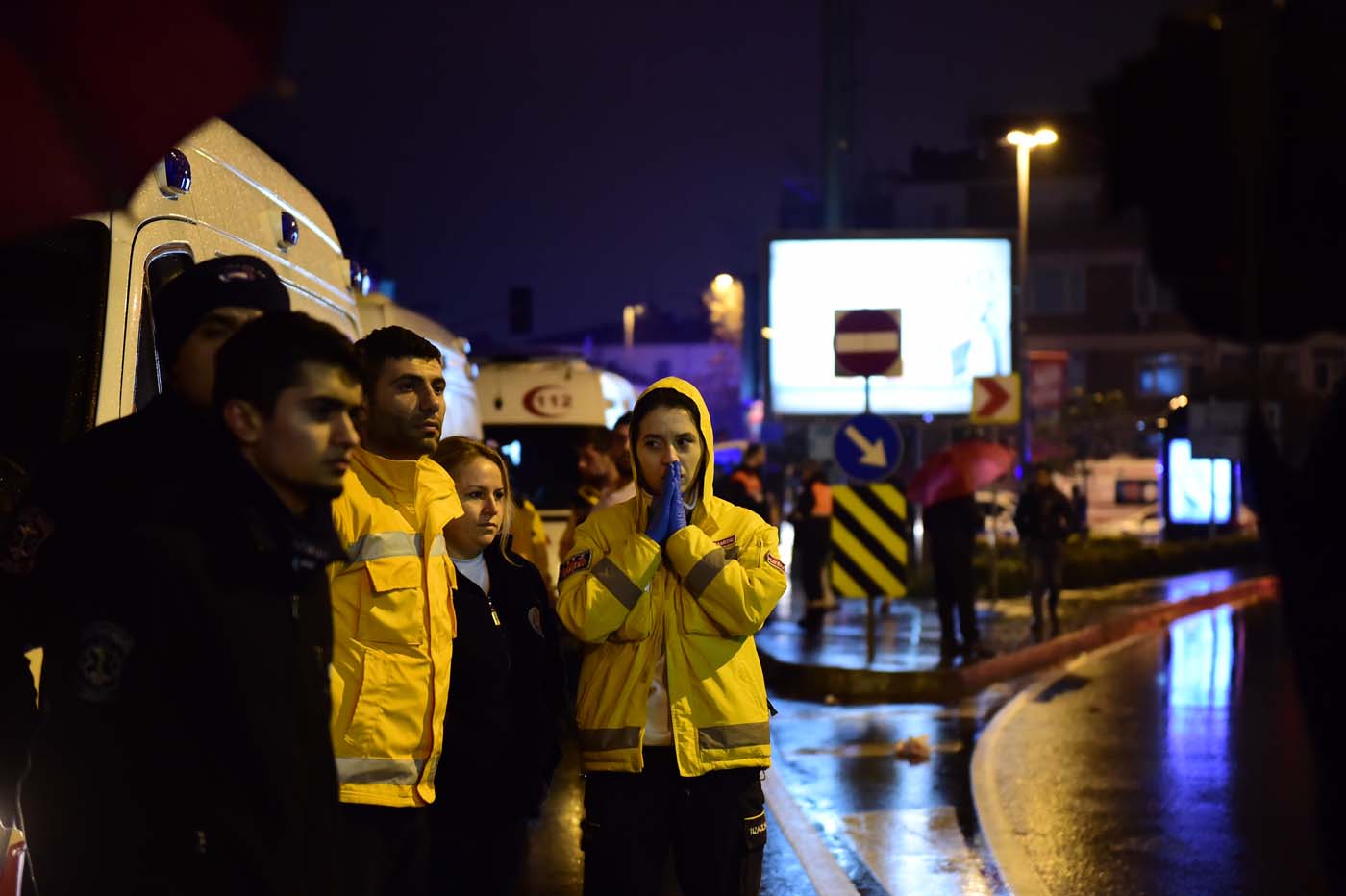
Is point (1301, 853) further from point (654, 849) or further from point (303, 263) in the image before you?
point (303, 263)

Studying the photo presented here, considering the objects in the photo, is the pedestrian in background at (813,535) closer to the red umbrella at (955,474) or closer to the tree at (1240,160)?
the red umbrella at (955,474)

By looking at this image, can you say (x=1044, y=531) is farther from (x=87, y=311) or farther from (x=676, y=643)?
(x=87, y=311)

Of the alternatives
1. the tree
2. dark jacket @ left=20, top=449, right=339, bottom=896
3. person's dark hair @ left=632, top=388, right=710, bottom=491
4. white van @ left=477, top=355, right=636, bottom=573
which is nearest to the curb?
white van @ left=477, top=355, right=636, bottom=573

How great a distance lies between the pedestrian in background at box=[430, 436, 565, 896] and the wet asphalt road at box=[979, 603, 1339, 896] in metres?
2.18

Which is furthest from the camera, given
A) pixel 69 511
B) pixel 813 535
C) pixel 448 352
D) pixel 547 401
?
pixel 813 535

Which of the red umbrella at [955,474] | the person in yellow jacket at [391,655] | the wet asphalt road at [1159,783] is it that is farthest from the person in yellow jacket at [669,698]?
the red umbrella at [955,474]

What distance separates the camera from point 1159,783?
9.65 m

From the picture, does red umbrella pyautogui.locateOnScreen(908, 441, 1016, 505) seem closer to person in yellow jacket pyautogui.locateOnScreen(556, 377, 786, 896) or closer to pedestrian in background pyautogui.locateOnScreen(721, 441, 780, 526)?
pedestrian in background pyautogui.locateOnScreen(721, 441, 780, 526)

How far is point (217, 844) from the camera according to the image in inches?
111

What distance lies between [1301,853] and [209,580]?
20.5ft

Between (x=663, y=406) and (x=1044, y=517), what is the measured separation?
45.7 feet

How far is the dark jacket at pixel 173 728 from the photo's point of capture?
2.82 m

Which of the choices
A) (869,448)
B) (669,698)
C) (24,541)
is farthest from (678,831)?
(869,448)

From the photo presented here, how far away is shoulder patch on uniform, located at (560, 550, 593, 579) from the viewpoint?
487cm
